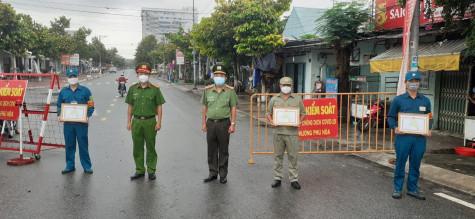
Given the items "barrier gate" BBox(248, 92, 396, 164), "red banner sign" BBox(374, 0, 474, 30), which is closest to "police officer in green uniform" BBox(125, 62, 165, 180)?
"barrier gate" BBox(248, 92, 396, 164)

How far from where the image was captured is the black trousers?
5.95 meters

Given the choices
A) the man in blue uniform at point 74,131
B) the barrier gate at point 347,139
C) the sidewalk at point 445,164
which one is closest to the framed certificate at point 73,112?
the man in blue uniform at point 74,131

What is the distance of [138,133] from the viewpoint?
6.04 metres

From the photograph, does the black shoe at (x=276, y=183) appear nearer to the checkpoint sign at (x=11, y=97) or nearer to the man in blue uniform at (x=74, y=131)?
the man in blue uniform at (x=74, y=131)

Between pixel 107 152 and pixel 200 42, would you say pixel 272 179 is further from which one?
pixel 200 42

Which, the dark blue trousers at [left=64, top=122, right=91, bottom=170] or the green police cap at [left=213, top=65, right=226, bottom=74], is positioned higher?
the green police cap at [left=213, top=65, right=226, bottom=74]

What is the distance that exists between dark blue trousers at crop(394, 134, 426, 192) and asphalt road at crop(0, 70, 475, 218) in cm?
29

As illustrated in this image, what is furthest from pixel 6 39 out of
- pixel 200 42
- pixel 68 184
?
pixel 68 184

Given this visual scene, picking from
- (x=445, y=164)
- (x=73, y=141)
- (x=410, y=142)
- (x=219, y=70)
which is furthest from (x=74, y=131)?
(x=445, y=164)

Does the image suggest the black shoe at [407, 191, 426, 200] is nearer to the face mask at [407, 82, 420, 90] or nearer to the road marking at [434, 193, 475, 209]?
the road marking at [434, 193, 475, 209]

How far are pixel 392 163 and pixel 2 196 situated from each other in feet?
22.0

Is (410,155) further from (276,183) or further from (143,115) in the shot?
(143,115)

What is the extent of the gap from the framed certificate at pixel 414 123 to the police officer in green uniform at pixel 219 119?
8.20 ft

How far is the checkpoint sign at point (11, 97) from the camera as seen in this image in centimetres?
731
